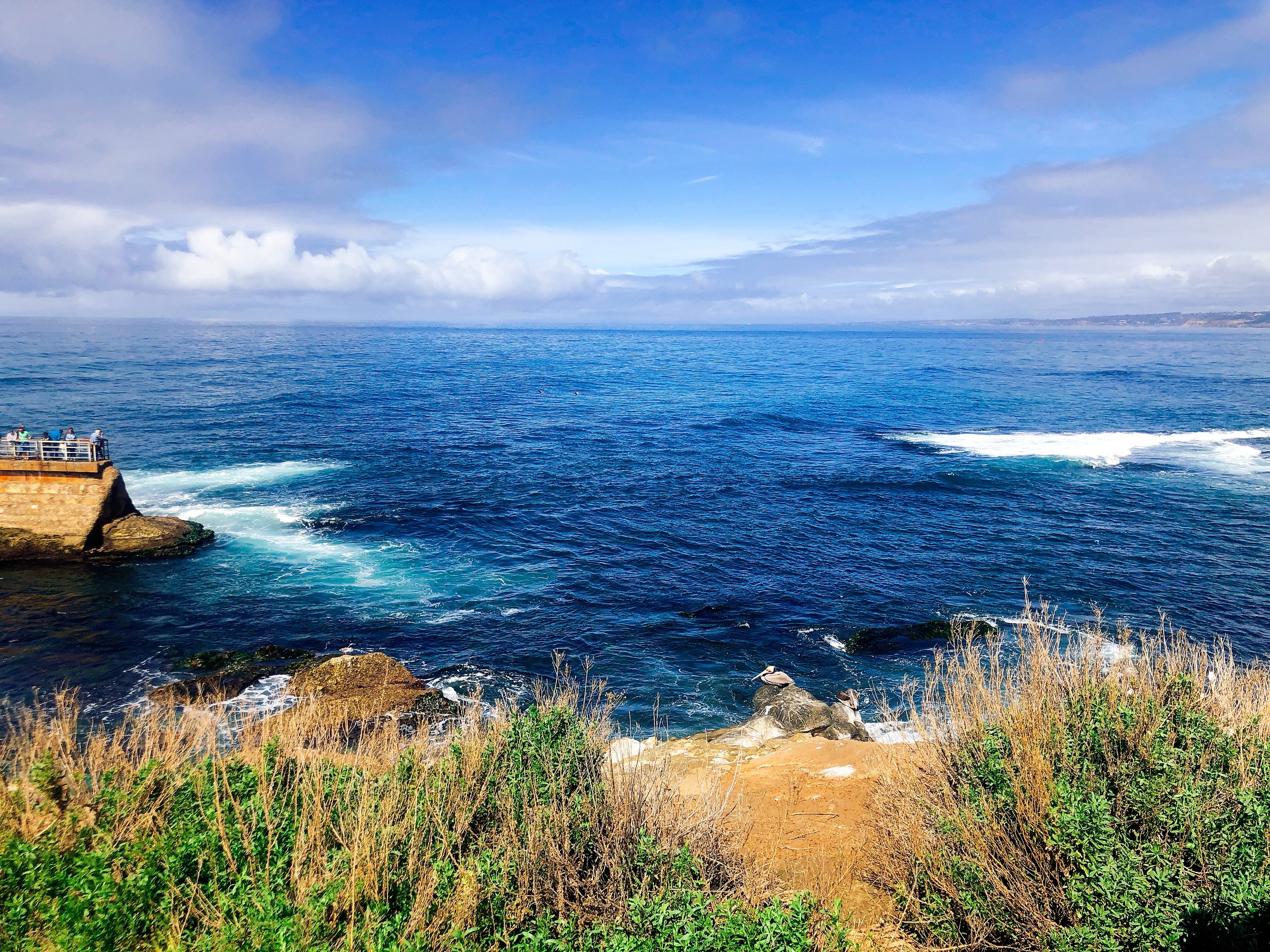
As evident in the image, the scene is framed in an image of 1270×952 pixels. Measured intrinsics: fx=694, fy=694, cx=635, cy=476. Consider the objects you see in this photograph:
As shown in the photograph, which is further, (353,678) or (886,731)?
(353,678)

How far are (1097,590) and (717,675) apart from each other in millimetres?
18566

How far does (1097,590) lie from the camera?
30.9 m

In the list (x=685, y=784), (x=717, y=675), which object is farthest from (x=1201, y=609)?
(x=685, y=784)

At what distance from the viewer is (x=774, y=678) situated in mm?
24375

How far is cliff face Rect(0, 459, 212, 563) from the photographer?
32.3 meters

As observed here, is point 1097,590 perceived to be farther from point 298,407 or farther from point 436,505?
point 298,407

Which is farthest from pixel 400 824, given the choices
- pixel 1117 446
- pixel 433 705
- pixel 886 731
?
pixel 1117 446

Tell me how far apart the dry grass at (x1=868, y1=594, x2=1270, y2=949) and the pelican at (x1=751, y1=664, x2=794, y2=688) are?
35.2ft

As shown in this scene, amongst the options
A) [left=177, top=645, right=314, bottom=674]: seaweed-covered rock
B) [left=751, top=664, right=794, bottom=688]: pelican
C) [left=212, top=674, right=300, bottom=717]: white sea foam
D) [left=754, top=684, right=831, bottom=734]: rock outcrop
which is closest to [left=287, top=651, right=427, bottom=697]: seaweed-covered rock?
[left=212, top=674, right=300, bottom=717]: white sea foam

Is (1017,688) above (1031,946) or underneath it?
above

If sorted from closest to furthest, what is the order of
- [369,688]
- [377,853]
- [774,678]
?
1. [377,853]
2. [369,688]
3. [774,678]

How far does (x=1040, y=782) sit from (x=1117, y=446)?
63413 millimetres

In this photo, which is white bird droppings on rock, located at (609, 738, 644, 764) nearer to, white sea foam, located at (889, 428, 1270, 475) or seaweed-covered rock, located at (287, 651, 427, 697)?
seaweed-covered rock, located at (287, 651, 427, 697)

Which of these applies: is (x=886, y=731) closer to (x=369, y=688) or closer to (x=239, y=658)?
(x=369, y=688)
